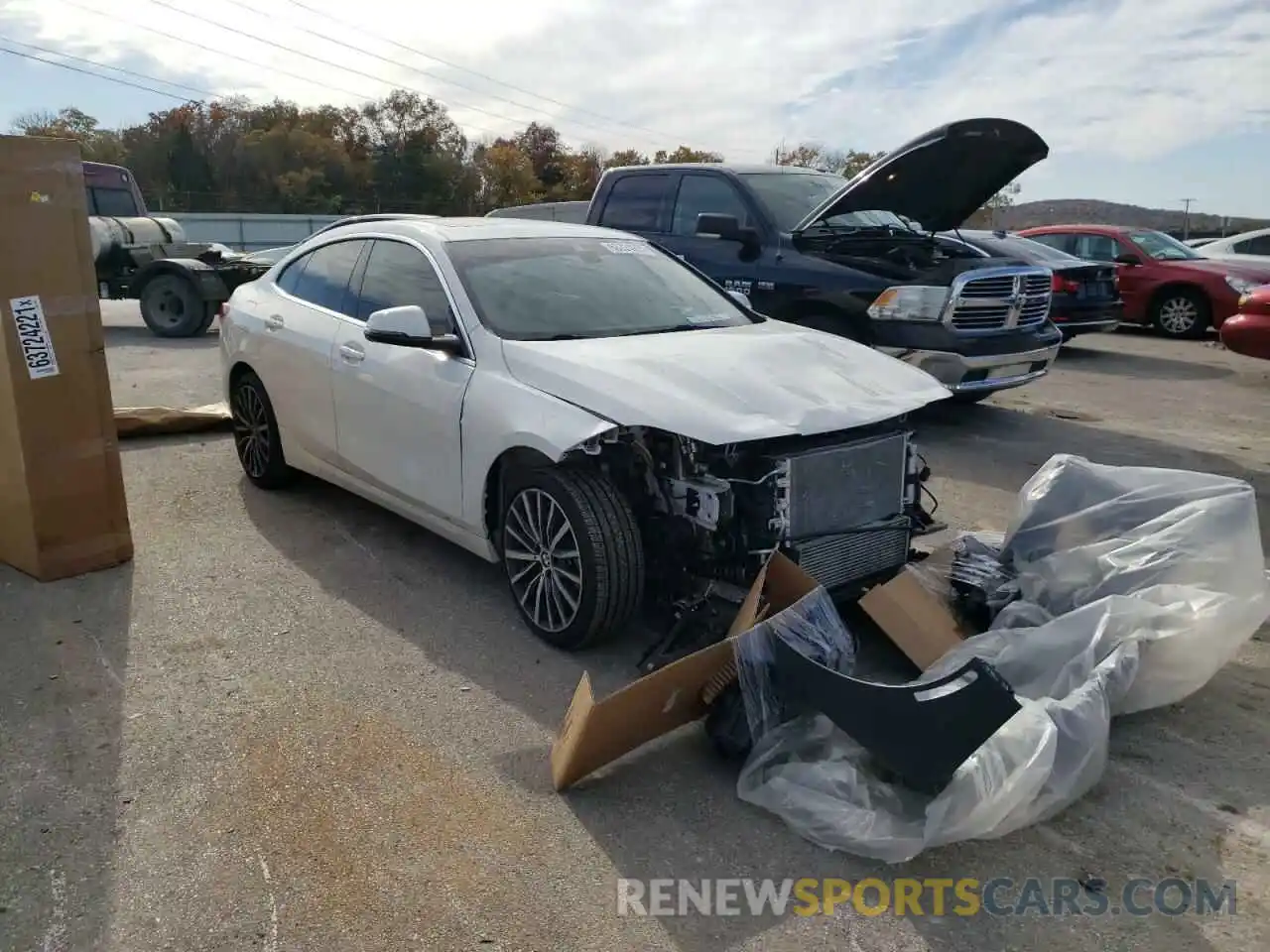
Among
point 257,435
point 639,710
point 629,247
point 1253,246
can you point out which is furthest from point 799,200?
point 1253,246

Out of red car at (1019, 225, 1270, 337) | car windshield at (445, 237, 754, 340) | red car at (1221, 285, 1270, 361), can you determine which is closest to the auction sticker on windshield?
car windshield at (445, 237, 754, 340)

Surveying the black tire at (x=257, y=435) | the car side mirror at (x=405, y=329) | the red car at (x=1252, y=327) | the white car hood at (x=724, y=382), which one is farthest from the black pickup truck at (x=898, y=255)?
the car side mirror at (x=405, y=329)

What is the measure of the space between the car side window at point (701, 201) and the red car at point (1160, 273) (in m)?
8.14

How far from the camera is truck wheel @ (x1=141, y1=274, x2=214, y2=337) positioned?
44.2ft

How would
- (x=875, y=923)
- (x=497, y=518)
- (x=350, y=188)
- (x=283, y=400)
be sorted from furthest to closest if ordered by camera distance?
(x=350, y=188)
(x=283, y=400)
(x=497, y=518)
(x=875, y=923)

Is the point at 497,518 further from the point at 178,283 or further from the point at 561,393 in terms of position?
the point at 178,283

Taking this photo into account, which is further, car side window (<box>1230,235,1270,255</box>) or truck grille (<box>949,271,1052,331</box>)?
car side window (<box>1230,235,1270,255</box>)

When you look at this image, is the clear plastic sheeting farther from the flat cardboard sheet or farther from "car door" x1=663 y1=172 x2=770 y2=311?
the flat cardboard sheet

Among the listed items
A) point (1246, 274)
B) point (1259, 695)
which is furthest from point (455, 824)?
point (1246, 274)

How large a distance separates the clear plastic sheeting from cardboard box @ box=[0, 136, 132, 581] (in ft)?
11.3

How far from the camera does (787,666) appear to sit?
3061 millimetres

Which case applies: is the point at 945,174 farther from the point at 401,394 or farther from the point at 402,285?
the point at 401,394

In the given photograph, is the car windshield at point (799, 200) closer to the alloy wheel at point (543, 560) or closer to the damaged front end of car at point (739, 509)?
the damaged front end of car at point (739, 509)

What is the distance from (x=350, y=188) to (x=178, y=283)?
3848cm
